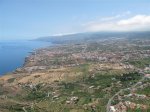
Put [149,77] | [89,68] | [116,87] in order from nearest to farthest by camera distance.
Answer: [116,87] < [149,77] < [89,68]

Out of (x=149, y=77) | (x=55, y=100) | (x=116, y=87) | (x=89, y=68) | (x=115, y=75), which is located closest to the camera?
(x=55, y=100)

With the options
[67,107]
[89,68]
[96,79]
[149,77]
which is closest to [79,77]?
[96,79]

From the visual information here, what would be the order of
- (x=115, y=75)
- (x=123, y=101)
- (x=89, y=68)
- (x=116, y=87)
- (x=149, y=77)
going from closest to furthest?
(x=123, y=101)
(x=116, y=87)
(x=149, y=77)
(x=115, y=75)
(x=89, y=68)

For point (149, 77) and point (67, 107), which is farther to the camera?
point (149, 77)

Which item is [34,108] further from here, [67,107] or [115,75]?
[115,75]

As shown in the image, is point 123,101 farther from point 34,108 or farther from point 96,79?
point 96,79

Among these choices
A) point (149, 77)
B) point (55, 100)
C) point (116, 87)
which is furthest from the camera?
point (149, 77)

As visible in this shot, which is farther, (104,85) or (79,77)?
(79,77)

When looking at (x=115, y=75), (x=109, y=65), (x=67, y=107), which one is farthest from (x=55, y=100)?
(x=109, y=65)

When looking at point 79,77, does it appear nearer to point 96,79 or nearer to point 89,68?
point 96,79
